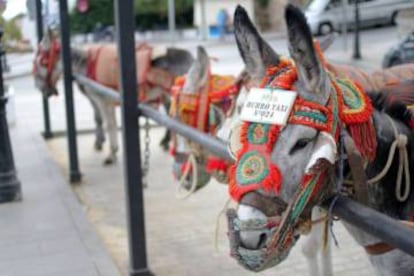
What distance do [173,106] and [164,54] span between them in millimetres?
3477

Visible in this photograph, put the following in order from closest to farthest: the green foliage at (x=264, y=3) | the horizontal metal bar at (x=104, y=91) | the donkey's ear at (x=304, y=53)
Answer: the donkey's ear at (x=304, y=53) < the horizontal metal bar at (x=104, y=91) < the green foliage at (x=264, y=3)

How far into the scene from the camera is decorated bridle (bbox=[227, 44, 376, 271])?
2258 mm

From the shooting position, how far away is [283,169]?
2279 mm

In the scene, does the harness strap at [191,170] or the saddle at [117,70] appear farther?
the saddle at [117,70]

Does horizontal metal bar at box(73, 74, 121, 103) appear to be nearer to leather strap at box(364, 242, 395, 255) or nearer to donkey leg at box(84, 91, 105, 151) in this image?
donkey leg at box(84, 91, 105, 151)

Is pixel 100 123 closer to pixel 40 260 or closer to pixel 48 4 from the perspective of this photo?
pixel 48 4

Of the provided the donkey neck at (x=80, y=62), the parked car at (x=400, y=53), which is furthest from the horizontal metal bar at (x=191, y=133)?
the parked car at (x=400, y=53)

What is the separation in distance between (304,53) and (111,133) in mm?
7197

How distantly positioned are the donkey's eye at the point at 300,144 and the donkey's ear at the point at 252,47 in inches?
13.4

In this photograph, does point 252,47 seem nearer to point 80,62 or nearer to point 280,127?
point 280,127

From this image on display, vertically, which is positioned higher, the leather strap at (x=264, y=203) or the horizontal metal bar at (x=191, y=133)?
the leather strap at (x=264, y=203)

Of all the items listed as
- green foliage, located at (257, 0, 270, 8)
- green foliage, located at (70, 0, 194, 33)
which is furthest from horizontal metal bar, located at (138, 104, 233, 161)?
green foliage, located at (257, 0, 270, 8)

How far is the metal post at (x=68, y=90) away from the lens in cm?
797

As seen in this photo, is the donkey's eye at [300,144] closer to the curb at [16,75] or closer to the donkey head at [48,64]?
the donkey head at [48,64]
